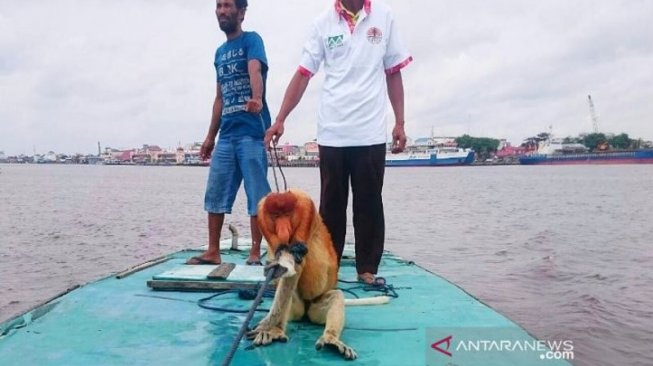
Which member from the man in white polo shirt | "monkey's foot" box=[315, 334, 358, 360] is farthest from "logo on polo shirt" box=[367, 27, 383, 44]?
"monkey's foot" box=[315, 334, 358, 360]

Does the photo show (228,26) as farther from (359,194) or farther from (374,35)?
(359,194)

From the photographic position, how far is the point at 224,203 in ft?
17.1

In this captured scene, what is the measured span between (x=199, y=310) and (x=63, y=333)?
775 millimetres

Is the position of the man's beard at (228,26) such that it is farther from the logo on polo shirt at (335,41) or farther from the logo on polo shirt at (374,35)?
the logo on polo shirt at (374,35)

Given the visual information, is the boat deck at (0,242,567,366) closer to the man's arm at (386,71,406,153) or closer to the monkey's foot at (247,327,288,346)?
the monkey's foot at (247,327,288,346)

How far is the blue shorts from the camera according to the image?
505 centimetres

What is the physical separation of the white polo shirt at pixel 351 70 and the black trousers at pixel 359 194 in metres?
0.09

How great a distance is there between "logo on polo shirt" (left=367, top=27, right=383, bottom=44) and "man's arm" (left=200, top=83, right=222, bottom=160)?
1634 mm

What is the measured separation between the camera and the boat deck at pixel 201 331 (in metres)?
2.70

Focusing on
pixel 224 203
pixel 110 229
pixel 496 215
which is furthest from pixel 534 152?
pixel 224 203

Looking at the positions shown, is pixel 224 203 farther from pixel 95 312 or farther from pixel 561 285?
pixel 561 285

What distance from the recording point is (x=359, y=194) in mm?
Result: 4504

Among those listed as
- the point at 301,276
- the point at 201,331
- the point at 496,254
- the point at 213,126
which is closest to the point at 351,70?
the point at 213,126

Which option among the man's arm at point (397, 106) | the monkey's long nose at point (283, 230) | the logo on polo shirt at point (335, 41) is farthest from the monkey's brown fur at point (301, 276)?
the logo on polo shirt at point (335, 41)
